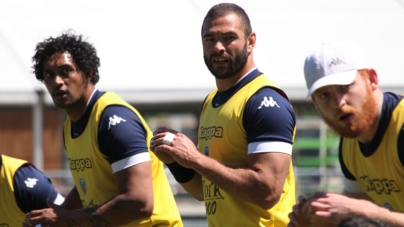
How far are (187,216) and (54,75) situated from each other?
18.3 ft

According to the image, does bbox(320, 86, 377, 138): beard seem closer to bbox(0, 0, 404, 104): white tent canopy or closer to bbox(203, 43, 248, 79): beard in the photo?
bbox(203, 43, 248, 79): beard

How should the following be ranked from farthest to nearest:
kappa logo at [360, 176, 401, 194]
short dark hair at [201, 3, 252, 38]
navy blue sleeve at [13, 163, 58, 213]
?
navy blue sleeve at [13, 163, 58, 213], short dark hair at [201, 3, 252, 38], kappa logo at [360, 176, 401, 194]

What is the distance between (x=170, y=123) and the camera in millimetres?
27672

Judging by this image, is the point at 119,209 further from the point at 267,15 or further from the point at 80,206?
the point at 267,15

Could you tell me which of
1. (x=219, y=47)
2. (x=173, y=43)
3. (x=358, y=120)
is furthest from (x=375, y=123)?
(x=173, y=43)

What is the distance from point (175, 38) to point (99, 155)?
5.27m

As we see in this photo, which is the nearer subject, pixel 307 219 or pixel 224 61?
pixel 307 219

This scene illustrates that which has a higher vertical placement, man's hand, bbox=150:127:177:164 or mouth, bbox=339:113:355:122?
mouth, bbox=339:113:355:122

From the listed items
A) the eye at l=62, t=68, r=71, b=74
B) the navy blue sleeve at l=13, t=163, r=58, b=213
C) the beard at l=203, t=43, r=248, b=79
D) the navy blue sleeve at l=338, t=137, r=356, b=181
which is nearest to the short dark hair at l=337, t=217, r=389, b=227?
the navy blue sleeve at l=338, t=137, r=356, b=181

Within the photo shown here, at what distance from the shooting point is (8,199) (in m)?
5.54

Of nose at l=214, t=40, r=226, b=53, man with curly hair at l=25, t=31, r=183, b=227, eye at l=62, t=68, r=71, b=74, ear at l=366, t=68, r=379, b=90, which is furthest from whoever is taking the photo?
eye at l=62, t=68, r=71, b=74

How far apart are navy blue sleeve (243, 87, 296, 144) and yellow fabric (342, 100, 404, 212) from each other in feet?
1.12

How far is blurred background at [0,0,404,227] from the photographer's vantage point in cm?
945

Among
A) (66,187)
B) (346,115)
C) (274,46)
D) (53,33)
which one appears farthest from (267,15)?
(346,115)
